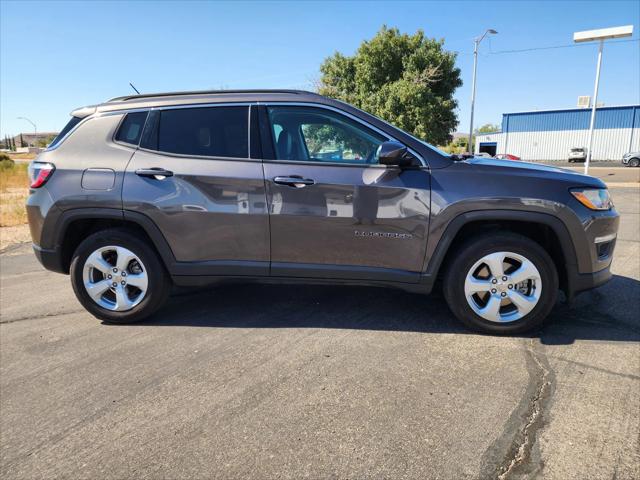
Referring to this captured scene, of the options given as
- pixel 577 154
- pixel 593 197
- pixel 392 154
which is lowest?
pixel 593 197

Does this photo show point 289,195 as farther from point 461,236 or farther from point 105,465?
point 105,465

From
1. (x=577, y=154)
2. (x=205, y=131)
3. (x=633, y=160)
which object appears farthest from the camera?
(x=577, y=154)

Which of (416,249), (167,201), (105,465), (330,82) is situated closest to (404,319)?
(416,249)

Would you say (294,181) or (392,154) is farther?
(294,181)

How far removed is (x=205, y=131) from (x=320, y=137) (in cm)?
96

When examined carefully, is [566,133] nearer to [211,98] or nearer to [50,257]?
[211,98]

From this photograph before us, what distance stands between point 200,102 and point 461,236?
2.44 m

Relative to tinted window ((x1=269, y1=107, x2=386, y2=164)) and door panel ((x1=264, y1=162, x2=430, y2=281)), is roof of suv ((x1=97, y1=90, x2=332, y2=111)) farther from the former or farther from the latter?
door panel ((x1=264, y1=162, x2=430, y2=281))

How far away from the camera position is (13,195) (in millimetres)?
16047

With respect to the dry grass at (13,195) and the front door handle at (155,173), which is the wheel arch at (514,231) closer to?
the front door handle at (155,173)

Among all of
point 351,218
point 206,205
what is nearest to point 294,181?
point 351,218

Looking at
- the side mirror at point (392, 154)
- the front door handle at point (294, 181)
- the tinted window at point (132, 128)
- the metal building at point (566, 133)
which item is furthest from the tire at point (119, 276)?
the metal building at point (566, 133)

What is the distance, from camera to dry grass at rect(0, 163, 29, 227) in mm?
10195

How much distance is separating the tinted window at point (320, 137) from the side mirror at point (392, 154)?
0.20 meters
